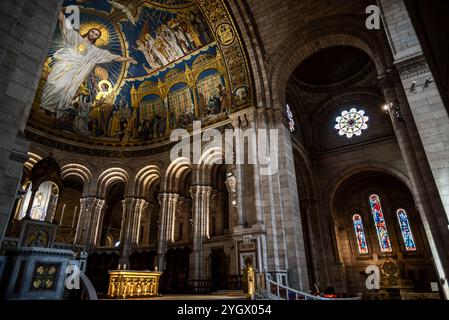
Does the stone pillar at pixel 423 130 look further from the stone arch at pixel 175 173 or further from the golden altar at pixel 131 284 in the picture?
the stone arch at pixel 175 173

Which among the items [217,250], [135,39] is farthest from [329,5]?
Answer: [217,250]

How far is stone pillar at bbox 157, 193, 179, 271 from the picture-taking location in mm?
13643

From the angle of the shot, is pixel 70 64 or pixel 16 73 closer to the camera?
pixel 16 73

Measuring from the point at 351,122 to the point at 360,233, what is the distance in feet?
23.5

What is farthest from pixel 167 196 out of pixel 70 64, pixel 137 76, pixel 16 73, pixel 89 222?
pixel 16 73

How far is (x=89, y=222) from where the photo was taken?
48.6 feet

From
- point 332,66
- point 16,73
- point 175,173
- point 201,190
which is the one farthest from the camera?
point 332,66

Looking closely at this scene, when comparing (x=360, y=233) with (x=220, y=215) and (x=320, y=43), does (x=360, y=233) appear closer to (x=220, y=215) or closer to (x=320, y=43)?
(x=220, y=215)

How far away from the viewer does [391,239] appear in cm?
1565

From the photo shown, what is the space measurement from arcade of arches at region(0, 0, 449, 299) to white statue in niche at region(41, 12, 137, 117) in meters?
0.10

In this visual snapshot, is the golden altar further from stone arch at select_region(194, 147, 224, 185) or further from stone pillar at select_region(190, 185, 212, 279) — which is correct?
stone arch at select_region(194, 147, 224, 185)

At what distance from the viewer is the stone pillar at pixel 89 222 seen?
1449cm

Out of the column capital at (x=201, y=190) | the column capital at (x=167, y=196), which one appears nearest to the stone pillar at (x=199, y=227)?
the column capital at (x=201, y=190)

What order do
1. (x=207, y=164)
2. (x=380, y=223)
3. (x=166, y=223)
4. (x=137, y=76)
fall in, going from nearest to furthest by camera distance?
(x=207, y=164), (x=166, y=223), (x=137, y=76), (x=380, y=223)
